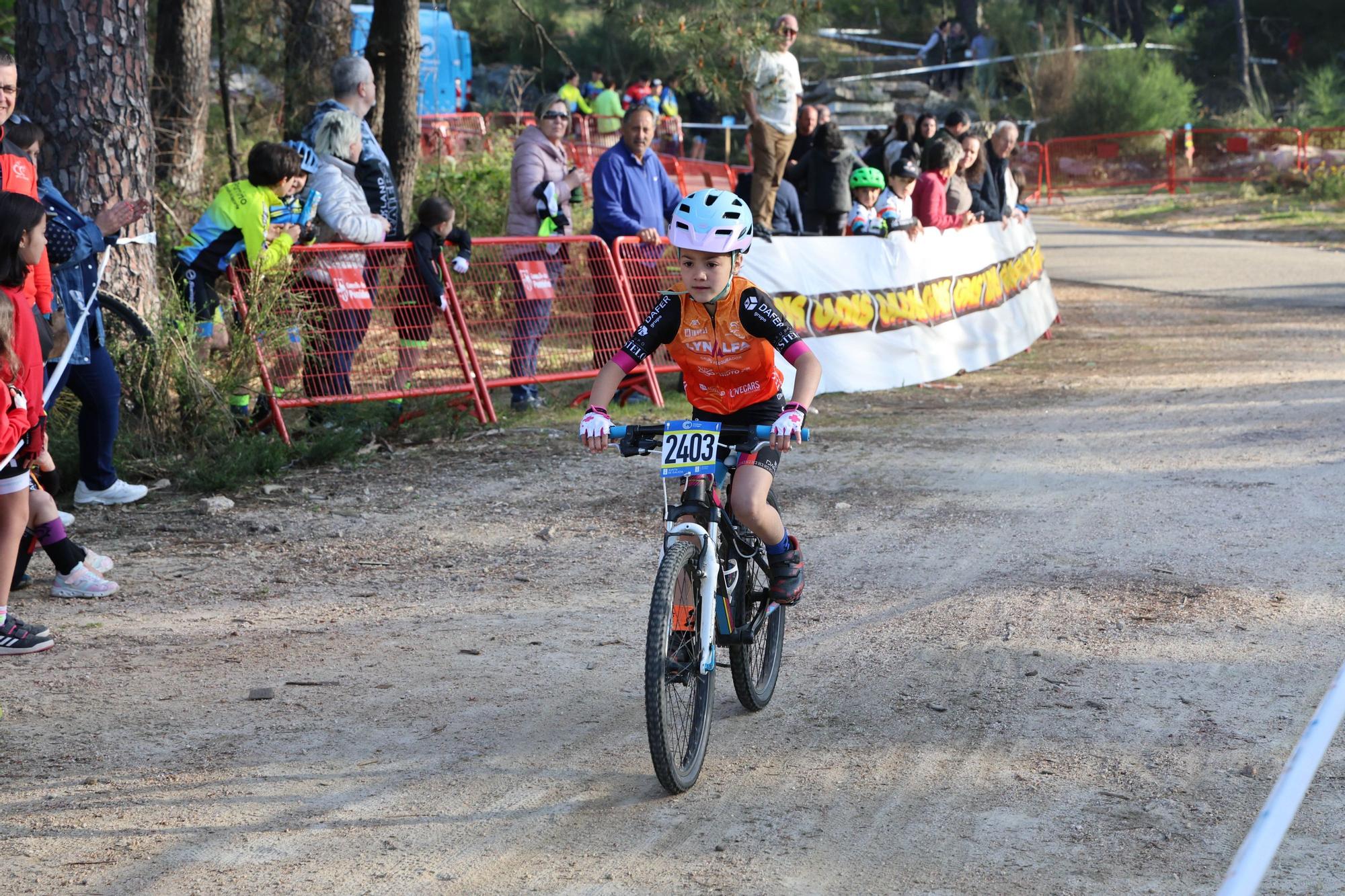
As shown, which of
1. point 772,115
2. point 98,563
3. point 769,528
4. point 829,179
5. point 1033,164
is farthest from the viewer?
point 1033,164

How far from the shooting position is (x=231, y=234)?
8.51 meters

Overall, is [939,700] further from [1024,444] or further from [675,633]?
[1024,444]

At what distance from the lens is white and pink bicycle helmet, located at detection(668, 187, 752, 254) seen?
464 centimetres

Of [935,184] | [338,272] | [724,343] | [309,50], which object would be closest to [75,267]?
[338,272]

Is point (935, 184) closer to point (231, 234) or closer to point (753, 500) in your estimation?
point (231, 234)

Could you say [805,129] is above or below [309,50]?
below

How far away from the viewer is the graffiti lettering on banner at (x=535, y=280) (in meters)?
10.3

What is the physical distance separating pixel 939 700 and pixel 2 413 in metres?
3.60

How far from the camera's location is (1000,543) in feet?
23.5

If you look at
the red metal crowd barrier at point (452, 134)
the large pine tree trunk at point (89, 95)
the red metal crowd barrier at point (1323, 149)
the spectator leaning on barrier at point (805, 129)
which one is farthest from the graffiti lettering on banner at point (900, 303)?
the red metal crowd barrier at point (1323, 149)

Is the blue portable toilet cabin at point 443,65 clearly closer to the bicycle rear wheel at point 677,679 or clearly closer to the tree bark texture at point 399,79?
the tree bark texture at point 399,79

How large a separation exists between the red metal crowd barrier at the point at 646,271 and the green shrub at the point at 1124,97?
2550 centimetres

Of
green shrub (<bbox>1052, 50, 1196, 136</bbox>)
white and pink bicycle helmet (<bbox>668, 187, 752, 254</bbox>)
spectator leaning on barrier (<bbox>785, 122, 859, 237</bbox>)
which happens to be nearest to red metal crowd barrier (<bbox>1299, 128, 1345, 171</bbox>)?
green shrub (<bbox>1052, 50, 1196, 136</bbox>)

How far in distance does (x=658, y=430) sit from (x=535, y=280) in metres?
6.04
